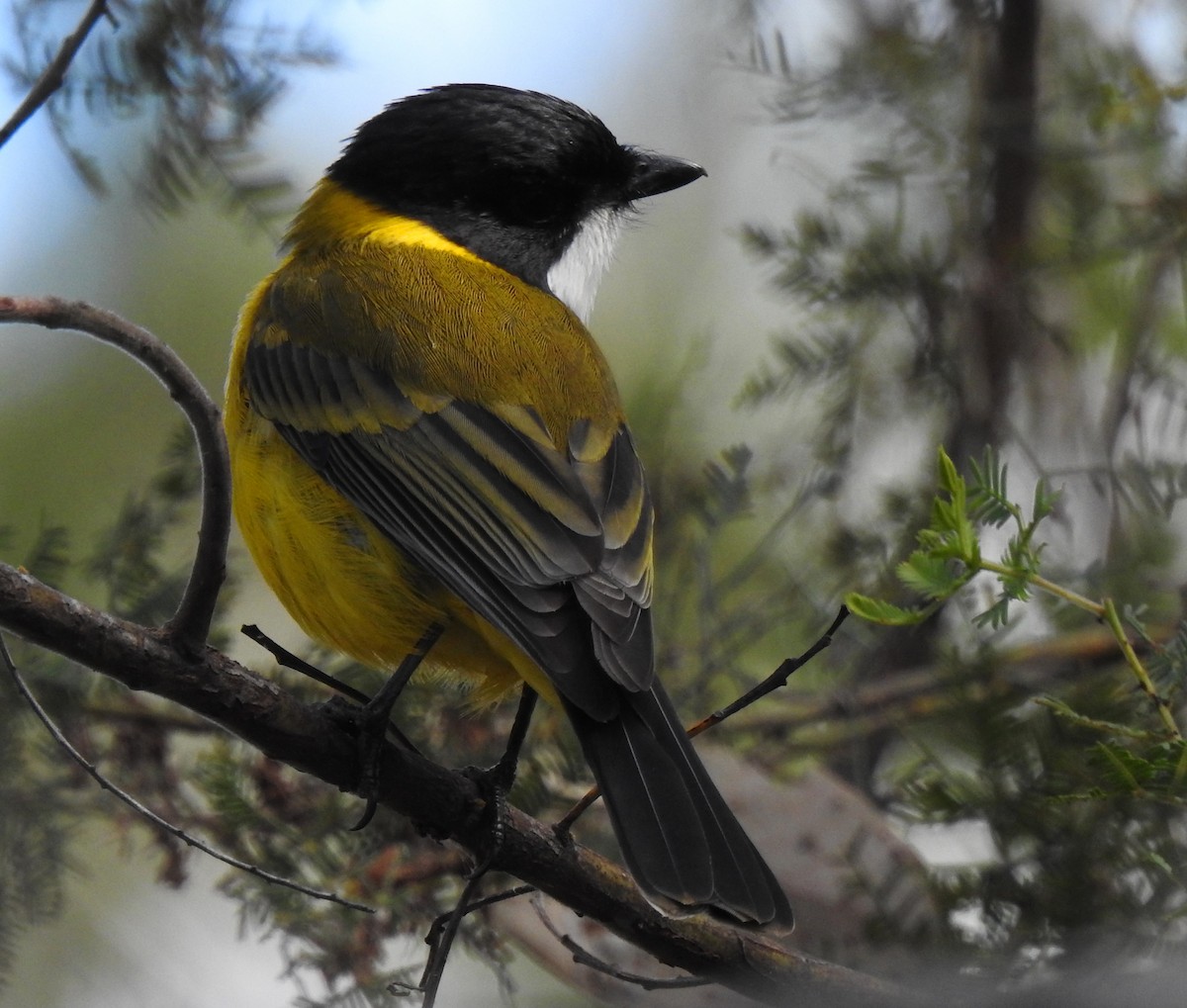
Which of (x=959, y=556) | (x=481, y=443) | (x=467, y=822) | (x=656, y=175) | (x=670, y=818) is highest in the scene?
(x=656, y=175)

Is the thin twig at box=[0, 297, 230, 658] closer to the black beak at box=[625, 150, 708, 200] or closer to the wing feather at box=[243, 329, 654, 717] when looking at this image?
the wing feather at box=[243, 329, 654, 717]

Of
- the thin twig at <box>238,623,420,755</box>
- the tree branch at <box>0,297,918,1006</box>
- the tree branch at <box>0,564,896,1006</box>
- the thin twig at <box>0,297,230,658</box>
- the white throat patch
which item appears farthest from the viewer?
the white throat patch

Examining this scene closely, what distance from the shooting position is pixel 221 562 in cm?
239

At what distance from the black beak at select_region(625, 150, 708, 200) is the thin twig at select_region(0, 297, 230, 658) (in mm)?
1991

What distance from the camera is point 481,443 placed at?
10.1ft

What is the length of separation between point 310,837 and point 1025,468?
2.18 m

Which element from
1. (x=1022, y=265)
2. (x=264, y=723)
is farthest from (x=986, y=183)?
(x=264, y=723)

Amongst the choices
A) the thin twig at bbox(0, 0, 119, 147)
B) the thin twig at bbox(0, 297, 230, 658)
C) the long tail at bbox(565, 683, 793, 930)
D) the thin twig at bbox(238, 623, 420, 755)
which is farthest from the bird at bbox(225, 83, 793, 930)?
the thin twig at bbox(0, 0, 119, 147)

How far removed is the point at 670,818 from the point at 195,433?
98cm

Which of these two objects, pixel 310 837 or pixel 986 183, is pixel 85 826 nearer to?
pixel 310 837

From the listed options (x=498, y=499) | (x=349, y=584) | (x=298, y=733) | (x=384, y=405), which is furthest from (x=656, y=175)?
(x=298, y=733)

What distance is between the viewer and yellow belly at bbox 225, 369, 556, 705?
2.94m

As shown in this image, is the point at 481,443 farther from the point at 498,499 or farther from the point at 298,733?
the point at 298,733

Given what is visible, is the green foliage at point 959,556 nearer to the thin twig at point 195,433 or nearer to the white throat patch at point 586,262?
the thin twig at point 195,433
